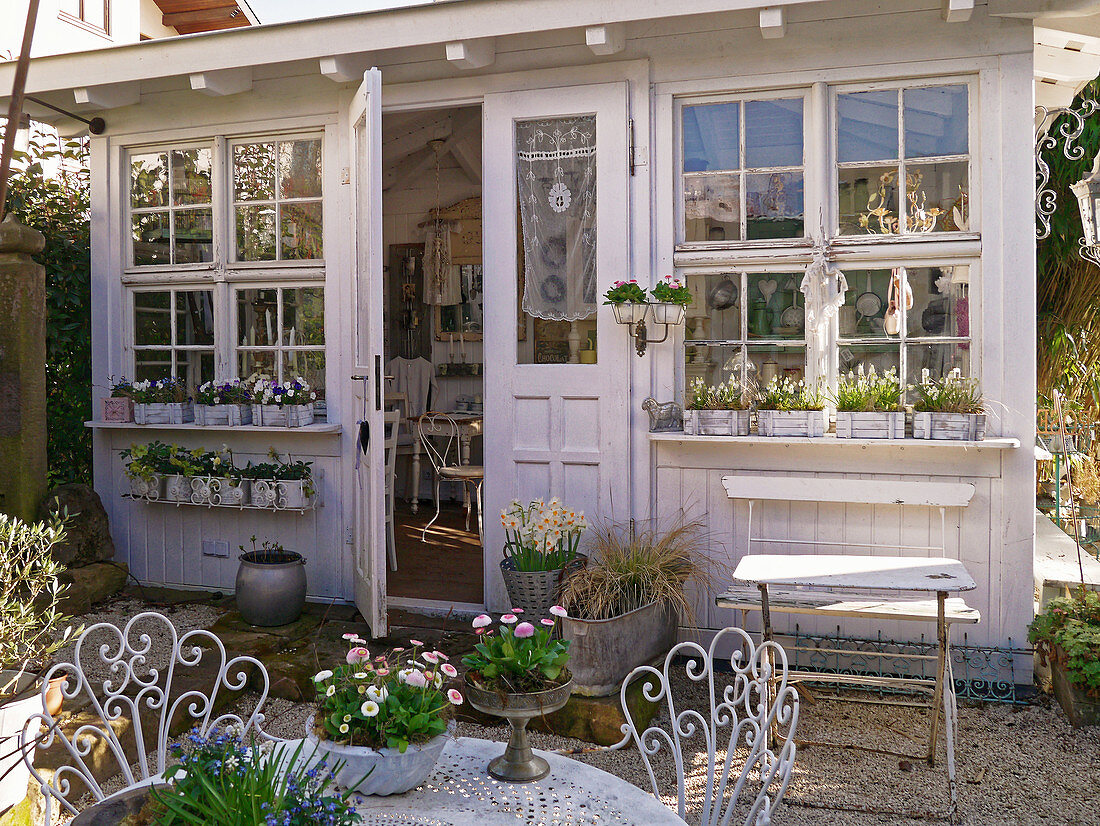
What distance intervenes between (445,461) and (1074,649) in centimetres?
524

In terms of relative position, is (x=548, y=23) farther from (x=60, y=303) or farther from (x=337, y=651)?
(x=60, y=303)

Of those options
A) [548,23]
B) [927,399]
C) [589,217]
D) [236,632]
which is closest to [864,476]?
[927,399]

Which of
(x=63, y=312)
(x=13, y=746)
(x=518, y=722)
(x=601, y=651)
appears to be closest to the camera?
(x=518, y=722)

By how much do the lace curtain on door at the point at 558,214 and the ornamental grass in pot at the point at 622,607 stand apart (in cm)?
128

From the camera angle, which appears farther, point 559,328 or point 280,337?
point 280,337

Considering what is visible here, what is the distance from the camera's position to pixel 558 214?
15.6ft

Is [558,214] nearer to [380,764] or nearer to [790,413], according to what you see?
[790,413]

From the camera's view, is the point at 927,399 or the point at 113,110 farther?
the point at 113,110

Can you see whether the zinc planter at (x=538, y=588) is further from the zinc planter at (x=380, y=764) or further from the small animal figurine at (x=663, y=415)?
the zinc planter at (x=380, y=764)

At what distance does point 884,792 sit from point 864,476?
1.52 meters

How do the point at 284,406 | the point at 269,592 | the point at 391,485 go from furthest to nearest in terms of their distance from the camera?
the point at 391,485
the point at 284,406
the point at 269,592

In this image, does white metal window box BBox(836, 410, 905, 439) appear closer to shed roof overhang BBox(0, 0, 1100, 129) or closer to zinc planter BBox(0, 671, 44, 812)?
shed roof overhang BBox(0, 0, 1100, 129)

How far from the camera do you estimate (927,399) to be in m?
4.17

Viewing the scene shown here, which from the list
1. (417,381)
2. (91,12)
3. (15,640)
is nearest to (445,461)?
(417,381)
